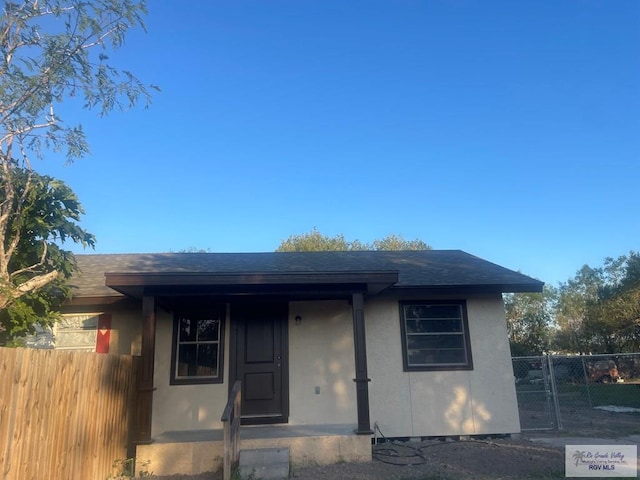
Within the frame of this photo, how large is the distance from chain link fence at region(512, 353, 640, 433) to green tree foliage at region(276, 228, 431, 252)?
17.7 m

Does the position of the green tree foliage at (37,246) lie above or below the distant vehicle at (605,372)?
above

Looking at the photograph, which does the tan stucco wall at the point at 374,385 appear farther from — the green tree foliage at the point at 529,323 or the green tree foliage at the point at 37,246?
the green tree foliage at the point at 529,323

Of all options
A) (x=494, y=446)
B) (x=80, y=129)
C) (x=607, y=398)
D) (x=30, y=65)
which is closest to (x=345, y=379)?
(x=494, y=446)

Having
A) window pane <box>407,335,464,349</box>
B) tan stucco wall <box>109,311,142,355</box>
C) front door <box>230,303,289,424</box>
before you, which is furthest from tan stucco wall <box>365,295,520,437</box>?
tan stucco wall <box>109,311,142,355</box>

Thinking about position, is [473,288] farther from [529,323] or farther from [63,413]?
[529,323]

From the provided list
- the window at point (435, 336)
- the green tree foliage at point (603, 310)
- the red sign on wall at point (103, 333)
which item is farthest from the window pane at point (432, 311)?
the green tree foliage at point (603, 310)

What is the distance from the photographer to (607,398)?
13867 millimetres

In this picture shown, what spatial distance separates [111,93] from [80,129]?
2.33ft

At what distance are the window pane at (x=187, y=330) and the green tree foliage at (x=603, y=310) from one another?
24.4m

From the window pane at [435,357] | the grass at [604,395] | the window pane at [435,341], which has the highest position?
the window pane at [435,341]

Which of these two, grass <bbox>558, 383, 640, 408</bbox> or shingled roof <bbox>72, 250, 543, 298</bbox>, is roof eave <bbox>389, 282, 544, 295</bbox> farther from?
grass <bbox>558, 383, 640, 408</bbox>

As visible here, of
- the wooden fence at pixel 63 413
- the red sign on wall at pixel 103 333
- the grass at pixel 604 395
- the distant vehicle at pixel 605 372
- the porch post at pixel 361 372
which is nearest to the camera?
the wooden fence at pixel 63 413

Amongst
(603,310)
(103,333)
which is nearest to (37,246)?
(103,333)

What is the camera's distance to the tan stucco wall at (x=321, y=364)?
7750 mm
